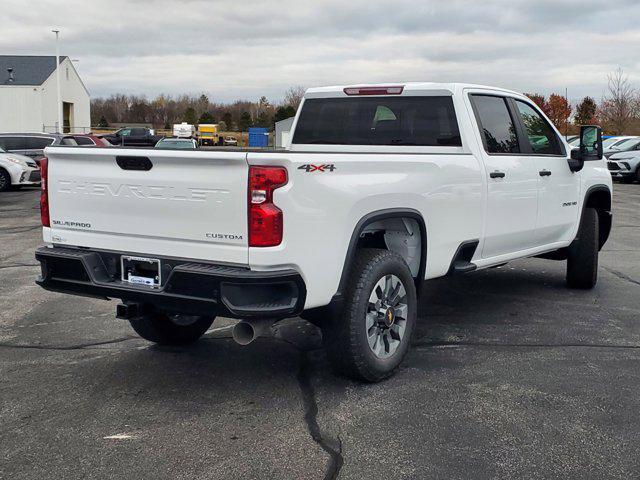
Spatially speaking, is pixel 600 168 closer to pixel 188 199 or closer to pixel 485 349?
pixel 485 349

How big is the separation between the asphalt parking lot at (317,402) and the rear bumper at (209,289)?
63cm

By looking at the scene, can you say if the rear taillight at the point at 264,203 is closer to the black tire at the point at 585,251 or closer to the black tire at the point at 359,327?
the black tire at the point at 359,327

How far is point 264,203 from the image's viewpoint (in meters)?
3.89

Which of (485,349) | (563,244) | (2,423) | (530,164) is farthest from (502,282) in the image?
(2,423)

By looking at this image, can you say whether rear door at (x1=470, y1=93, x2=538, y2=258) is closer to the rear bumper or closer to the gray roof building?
the rear bumper

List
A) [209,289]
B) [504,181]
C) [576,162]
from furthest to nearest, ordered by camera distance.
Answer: [576,162], [504,181], [209,289]

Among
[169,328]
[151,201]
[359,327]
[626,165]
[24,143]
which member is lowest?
[169,328]

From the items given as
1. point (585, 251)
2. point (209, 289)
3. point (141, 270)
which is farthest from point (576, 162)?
point (141, 270)

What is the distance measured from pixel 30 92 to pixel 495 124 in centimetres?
5282

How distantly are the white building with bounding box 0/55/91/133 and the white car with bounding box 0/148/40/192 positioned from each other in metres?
34.8

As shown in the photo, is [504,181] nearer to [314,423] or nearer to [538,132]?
[538,132]

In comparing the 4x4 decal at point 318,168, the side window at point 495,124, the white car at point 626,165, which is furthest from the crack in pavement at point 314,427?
the white car at point 626,165

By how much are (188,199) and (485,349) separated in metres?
2.65

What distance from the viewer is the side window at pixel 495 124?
5848 millimetres
